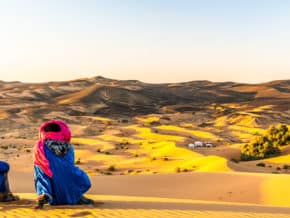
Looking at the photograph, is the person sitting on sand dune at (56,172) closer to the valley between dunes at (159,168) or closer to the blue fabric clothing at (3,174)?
the valley between dunes at (159,168)

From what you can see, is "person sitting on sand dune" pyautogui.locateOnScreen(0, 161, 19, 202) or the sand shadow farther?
the sand shadow

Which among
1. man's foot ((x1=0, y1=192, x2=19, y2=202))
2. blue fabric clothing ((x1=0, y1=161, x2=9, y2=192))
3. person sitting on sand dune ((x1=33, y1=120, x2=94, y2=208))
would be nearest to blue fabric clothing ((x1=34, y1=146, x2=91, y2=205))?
person sitting on sand dune ((x1=33, y1=120, x2=94, y2=208))

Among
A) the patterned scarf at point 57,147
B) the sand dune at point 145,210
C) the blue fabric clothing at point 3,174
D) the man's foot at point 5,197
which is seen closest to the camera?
the sand dune at point 145,210

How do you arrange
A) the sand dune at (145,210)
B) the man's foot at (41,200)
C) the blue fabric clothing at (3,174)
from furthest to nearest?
the blue fabric clothing at (3,174) → the man's foot at (41,200) → the sand dune at (145,210)

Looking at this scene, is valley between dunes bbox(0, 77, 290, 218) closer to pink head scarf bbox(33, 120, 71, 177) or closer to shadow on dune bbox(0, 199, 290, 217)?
shadow on dune bbox(0, 199, 290, 217)

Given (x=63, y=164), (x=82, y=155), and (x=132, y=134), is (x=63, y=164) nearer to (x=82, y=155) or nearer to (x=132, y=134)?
(x=82, y=155)

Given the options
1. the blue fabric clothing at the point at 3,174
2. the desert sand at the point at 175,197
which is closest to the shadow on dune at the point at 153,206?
the desert sand at the point at 175,197

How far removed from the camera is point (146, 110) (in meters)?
92.8

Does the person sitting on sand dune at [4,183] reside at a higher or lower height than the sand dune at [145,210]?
higher

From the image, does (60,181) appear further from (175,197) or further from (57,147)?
(175,197)

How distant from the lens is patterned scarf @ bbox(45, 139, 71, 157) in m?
10.3

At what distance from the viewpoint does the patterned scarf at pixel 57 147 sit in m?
10.3

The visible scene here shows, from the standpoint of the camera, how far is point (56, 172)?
33.3 ft

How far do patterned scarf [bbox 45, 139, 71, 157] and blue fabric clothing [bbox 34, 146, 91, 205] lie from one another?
63 millimetres
